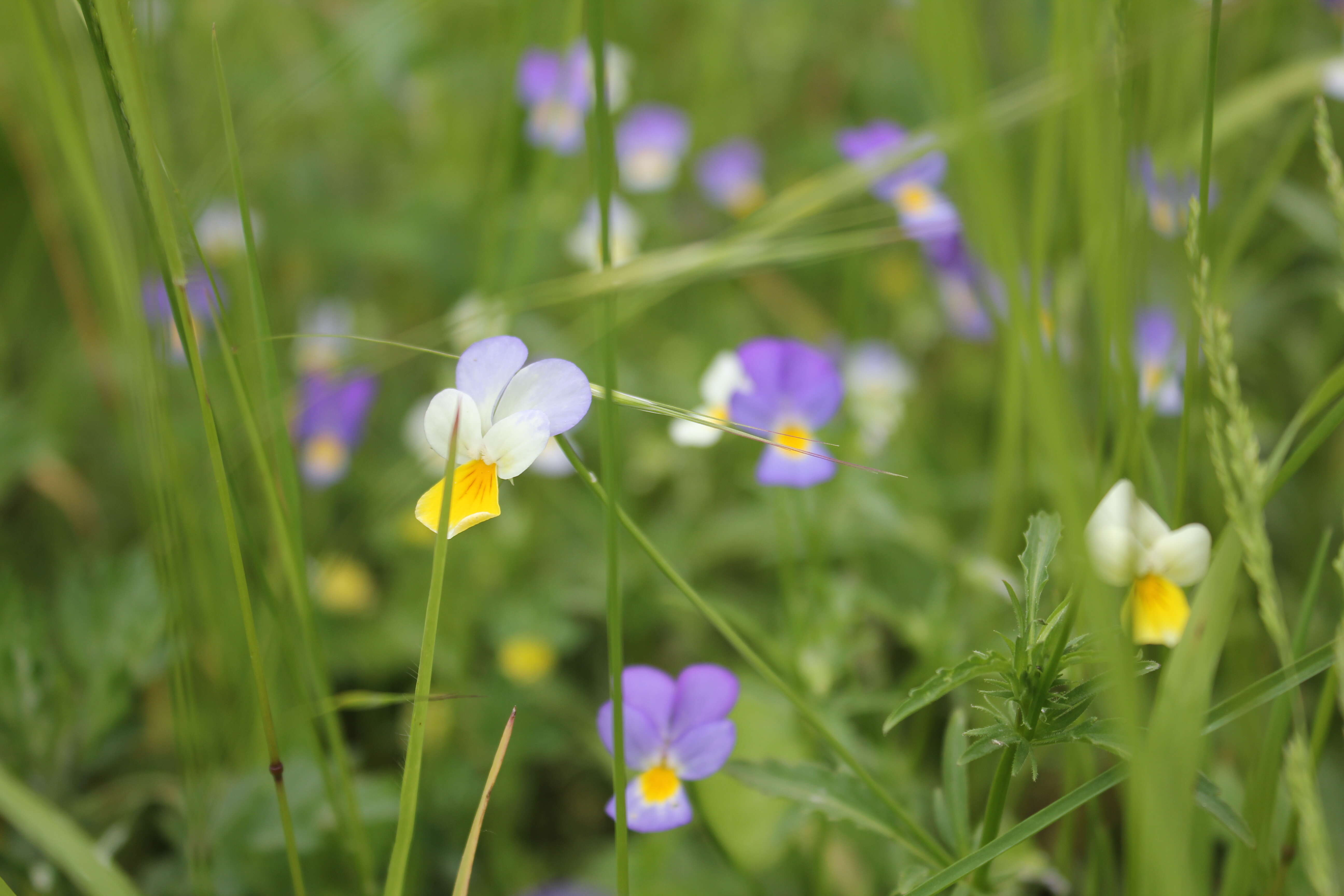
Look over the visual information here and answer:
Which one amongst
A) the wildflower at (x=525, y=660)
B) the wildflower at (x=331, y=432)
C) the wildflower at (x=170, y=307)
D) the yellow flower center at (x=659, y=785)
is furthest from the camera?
the wildflower at (x=331, y=432)

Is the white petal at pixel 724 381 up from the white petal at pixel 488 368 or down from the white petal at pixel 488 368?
down

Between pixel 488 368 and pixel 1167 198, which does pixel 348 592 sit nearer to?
pixel 488 368

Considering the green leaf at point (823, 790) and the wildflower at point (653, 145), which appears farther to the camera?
the wildflower at point (653, 145)

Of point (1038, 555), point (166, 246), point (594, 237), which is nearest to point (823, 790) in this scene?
point (1038, 555)

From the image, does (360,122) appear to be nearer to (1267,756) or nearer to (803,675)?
(803,675)

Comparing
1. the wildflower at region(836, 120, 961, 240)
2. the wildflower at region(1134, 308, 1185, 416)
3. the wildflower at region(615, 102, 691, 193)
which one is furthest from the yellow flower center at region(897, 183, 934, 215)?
the wildflower at region(615, 102, 691, 193)

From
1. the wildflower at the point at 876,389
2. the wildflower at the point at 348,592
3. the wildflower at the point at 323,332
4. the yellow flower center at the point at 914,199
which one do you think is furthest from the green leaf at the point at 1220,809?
the wildflower at the point at 323,332

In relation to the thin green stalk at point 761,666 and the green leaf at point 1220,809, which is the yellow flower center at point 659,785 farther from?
the green leaf at point 1220,809
